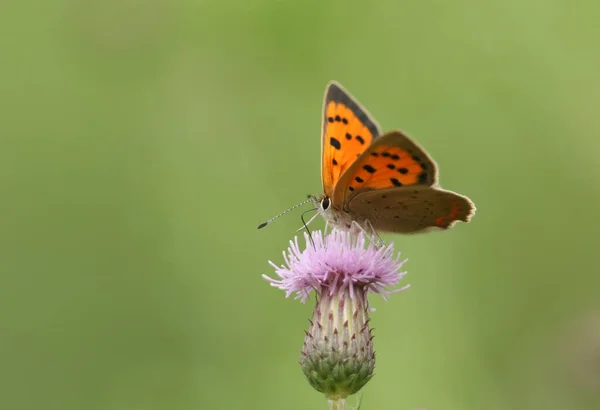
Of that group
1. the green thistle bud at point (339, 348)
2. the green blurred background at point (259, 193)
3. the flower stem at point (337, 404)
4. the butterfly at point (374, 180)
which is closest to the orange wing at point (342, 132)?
the butterfly at point (374, 180)

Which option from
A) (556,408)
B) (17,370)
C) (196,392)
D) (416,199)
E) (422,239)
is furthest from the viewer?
(422,239)

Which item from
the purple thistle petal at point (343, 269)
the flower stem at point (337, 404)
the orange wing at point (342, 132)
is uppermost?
the orange wing at point (342, 132)

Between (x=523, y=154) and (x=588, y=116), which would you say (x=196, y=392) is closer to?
(x=523, y=154)

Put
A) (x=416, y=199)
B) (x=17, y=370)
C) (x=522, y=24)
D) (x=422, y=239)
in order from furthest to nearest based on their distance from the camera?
(x=522, y=24), (x=422, y=239), (x=17, y=370), (x=416, y=199)

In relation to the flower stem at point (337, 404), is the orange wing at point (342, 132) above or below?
above

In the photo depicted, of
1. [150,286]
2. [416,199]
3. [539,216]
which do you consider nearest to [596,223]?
[539,216]

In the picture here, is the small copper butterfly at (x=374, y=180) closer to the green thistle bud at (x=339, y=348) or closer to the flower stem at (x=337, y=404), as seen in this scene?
the green thistle bud at (x=339, y=348)

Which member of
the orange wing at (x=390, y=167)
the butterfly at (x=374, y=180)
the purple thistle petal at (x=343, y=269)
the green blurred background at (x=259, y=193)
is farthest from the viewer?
the green blurred background at (x=259, y=193)
